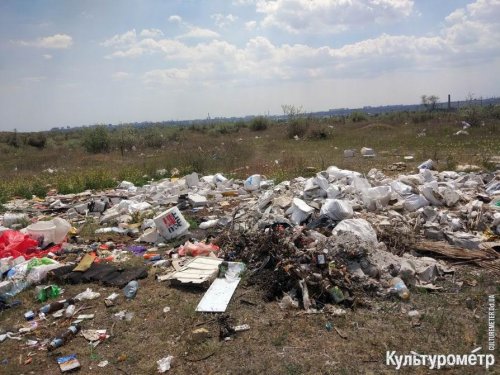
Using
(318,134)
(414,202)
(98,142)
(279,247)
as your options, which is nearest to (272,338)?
(279,247)

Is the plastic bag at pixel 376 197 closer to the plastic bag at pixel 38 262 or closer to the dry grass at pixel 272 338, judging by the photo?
the dry grass at pixel 272 338

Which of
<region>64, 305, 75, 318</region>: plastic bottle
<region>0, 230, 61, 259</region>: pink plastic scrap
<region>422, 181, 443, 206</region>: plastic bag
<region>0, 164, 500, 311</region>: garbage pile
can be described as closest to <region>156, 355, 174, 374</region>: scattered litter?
<region>0, 164, 500, 311</region>: garbage pile

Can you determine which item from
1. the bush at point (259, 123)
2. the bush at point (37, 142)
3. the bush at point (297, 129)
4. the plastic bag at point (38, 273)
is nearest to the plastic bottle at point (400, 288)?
the plastic bag at point (38, 273)

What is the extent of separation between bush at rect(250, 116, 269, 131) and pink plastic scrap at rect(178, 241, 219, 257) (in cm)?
2477

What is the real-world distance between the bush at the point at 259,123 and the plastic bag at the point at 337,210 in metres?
24.5

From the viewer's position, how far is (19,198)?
955cm

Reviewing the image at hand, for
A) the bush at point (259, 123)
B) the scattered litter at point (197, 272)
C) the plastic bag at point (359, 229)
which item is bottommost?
the scattered litter at point (197, 272)

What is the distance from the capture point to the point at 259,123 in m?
29.5

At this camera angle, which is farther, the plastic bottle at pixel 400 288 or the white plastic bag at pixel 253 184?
the white plastic bag at pixel 253 184

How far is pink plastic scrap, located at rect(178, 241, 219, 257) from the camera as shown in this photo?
4891 mm

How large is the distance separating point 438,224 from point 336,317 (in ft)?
8.54

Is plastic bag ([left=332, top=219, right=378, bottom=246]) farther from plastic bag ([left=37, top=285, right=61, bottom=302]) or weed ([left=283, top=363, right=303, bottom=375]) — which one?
plastic bag ([left=37, top=285, right=61, bottom=302])

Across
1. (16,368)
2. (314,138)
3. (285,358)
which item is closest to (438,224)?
(285,358)

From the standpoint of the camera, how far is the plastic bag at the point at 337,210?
16.6 ft
